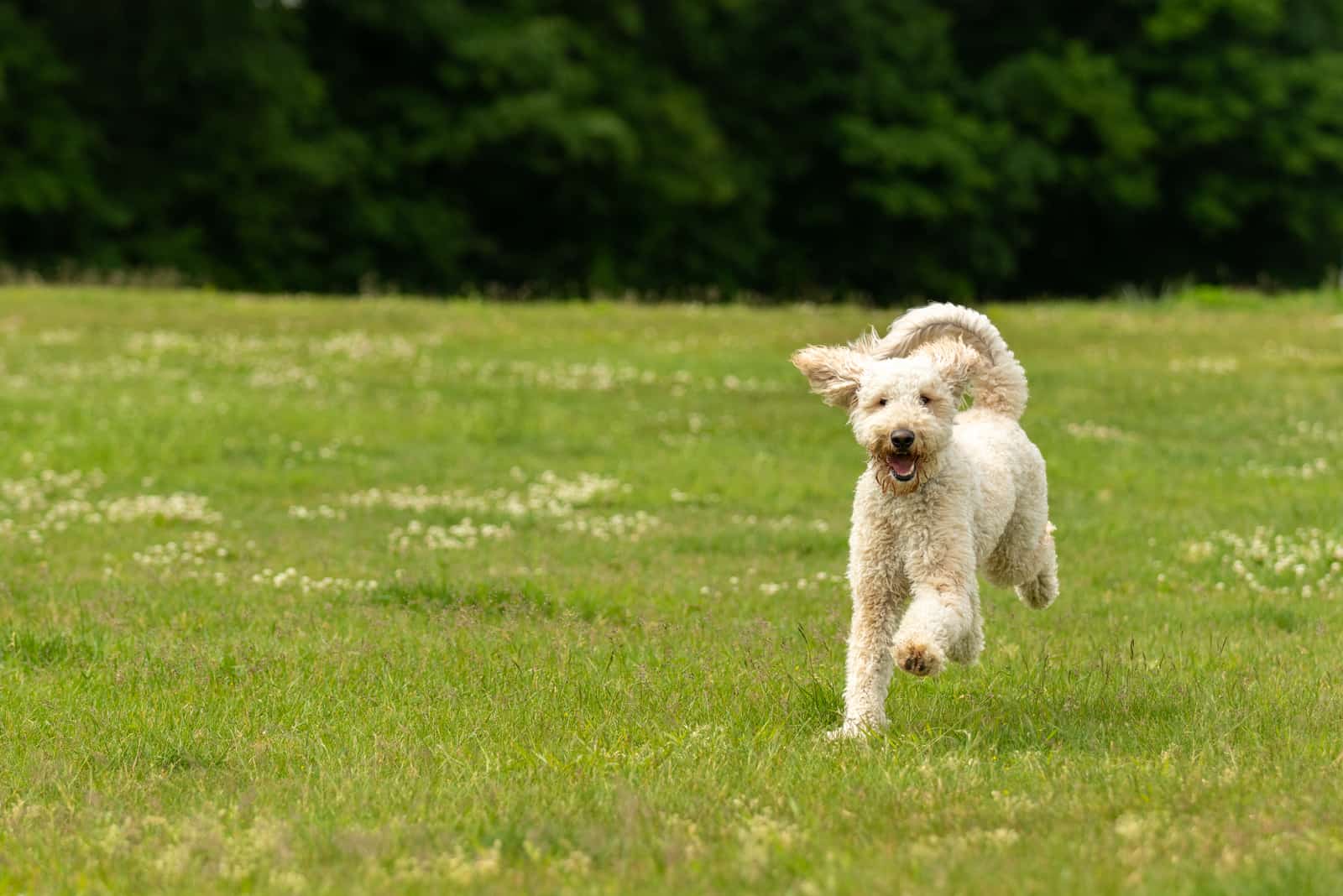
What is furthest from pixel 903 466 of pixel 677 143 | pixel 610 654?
pixel 677 143

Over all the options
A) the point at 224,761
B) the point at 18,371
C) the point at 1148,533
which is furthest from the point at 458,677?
the point at 18,371

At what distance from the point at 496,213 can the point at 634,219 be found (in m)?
4.37

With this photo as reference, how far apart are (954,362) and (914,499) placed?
64cm

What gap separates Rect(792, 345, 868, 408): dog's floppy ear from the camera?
289 inches

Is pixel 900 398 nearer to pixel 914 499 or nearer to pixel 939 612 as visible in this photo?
pixel 914 499

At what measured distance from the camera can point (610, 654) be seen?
852 centimetres

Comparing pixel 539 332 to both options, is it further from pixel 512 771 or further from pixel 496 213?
pixel 496 213

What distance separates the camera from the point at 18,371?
73.8 ft

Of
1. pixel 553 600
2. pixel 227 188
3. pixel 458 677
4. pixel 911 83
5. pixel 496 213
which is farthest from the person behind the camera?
pixel 911 83

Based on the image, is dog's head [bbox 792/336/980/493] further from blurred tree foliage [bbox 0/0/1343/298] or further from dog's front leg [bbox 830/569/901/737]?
blurred tree foliage [bbox 0/0/1343/298]

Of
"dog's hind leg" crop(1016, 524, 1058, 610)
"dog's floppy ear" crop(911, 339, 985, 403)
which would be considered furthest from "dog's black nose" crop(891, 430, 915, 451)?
"dog's hind leg" crop(1016, 524, 1058, 610)

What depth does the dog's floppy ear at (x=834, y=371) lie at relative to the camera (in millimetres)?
7340

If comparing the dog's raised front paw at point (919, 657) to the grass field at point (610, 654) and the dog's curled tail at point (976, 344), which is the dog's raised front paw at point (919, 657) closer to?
the grass field at point (610, 654)

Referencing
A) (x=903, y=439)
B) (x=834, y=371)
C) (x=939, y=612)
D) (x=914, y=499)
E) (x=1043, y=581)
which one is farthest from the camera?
(x=1043, y=581)
